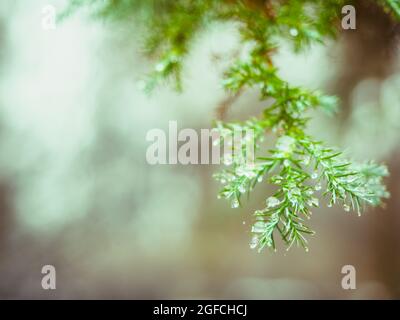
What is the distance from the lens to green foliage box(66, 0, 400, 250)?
0.42 meters

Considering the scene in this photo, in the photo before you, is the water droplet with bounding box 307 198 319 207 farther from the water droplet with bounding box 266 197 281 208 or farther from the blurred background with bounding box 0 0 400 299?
the blurred background with bounding box 0 0 400 299

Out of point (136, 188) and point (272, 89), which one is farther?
point (136, 188)

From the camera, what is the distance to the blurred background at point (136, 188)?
1509 millimetres

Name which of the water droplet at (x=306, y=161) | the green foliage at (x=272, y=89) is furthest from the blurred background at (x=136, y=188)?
the water droplet at (x=306, y=161)

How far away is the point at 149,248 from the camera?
2.06 m

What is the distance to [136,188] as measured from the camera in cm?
195

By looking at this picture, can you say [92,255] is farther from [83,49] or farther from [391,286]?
[391,286]

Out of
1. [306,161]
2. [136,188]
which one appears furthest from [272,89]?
[136,188]

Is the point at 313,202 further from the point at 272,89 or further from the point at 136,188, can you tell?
the point at 136,188

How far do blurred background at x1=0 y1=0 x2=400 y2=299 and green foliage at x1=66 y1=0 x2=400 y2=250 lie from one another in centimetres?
75

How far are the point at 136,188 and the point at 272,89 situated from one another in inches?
60.7

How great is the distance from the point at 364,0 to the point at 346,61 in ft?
3.48

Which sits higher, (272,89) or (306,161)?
(272,89)

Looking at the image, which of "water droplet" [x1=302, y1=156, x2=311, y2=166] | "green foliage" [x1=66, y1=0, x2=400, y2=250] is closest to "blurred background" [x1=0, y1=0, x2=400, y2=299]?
"green foliage" [x1=66, y1=0, x2=400, y2=250]
